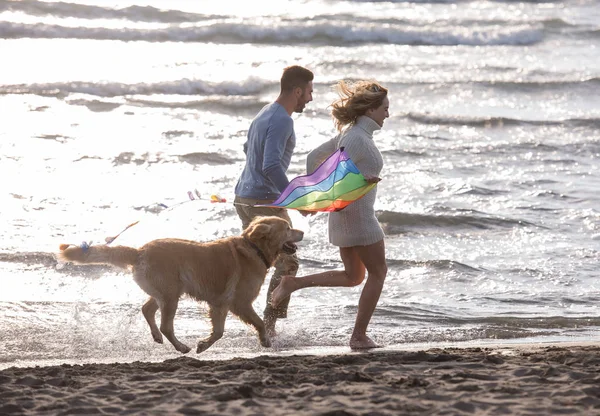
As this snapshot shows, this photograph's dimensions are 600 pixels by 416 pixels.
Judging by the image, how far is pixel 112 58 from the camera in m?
25.6

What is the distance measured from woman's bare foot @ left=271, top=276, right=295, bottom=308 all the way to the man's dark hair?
1513 millimetres

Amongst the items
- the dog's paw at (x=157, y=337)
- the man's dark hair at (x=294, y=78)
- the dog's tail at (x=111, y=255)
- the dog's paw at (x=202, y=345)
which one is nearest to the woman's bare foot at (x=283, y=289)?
the dog's paw at (x=202, y=345)

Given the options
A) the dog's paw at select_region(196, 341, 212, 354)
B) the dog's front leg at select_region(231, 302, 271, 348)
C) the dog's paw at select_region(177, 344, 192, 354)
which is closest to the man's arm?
the dog's front leg at select_region(231, 302, 271, 348)

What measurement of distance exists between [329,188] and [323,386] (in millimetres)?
1969

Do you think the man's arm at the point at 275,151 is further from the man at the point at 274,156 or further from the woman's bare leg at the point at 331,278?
the woman's bare leg at the point at 331,278

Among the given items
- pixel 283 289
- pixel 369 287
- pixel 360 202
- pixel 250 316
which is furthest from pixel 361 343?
pixel 360 202

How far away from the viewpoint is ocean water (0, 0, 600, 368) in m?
8.50

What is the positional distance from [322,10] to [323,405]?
29924 millimetres

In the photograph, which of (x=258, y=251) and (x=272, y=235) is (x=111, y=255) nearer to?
(x=258, y=251)

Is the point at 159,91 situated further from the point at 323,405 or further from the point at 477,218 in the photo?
the point at 323,405

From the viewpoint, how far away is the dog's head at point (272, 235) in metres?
7.17

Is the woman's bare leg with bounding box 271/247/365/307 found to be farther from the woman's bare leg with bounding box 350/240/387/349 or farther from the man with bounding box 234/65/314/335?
the man with bounding box 234/65/314/335

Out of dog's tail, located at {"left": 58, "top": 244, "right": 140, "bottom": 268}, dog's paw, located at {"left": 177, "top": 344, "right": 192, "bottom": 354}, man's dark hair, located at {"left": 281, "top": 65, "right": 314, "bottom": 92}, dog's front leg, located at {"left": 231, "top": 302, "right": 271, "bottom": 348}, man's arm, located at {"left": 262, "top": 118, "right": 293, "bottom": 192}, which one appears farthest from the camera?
man's dark hair, located at {"left": 281, "top": 65, "right": 314, "bottom": 92}

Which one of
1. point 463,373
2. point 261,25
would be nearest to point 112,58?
point 261,25
